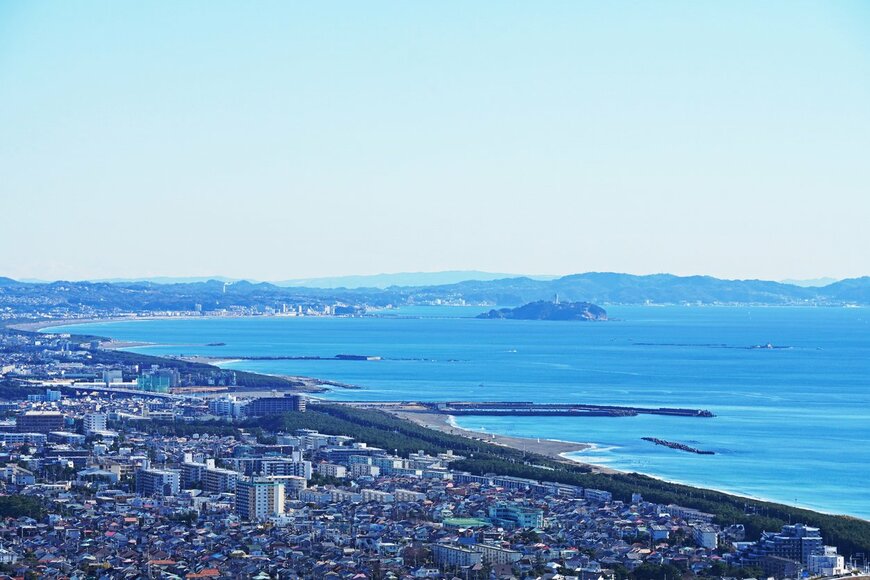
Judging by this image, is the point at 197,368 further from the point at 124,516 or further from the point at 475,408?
the point at 124,516

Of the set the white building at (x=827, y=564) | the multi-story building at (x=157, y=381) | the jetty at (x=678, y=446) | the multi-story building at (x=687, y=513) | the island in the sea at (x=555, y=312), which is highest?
the island in the sea at (x=555, y=312)

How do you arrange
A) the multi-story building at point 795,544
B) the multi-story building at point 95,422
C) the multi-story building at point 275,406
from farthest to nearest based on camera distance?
1. the multi-story building at point 275,406
2. the multi-story building at point 95,422
3. the multi-story building at point 795,544

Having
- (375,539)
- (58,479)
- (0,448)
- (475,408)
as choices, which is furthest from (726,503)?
(475,408)

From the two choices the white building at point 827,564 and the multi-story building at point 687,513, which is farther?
the multi-story building at point 687,513

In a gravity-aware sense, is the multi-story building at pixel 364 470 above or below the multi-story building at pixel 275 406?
below

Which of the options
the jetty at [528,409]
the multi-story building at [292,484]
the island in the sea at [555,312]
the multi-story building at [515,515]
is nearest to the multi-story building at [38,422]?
the jetty at [528,409]

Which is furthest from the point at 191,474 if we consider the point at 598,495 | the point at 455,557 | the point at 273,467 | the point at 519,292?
the point at 519,292

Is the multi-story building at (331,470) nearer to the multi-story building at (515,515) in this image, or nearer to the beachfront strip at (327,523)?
the beachfront strip at (327,523)
